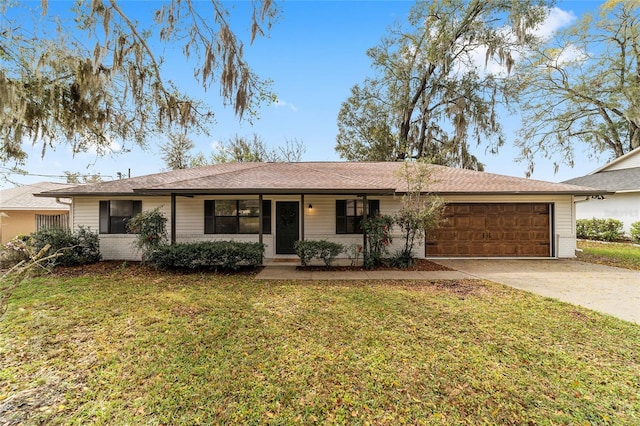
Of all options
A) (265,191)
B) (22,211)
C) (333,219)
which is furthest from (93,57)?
(22,211)

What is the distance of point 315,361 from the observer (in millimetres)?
3256

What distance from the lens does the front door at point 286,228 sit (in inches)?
392

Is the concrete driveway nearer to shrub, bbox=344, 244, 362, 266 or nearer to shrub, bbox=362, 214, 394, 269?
shrub, bbox=362, 214, 394, 269

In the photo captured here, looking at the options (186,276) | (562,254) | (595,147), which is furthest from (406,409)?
(595,147)

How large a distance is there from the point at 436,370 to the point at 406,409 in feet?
2.53

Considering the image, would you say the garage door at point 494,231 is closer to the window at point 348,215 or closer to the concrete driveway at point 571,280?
the concrete driveway at point 571,280

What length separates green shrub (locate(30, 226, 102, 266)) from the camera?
27.4 ft

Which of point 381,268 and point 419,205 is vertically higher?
point 419,205

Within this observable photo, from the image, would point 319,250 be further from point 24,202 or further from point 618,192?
point 24,202

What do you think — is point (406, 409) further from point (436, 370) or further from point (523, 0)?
point (523, 0)

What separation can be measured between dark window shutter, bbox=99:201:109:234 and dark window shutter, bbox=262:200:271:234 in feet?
18.3

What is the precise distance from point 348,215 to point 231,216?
4.26 m

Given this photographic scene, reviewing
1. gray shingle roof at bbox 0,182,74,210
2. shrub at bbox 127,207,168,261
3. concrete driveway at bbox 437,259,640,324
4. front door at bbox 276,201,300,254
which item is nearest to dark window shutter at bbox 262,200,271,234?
front door at bbox 276,201,300,254

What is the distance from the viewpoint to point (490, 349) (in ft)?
11.6
